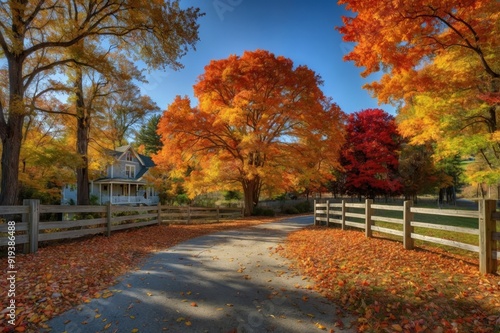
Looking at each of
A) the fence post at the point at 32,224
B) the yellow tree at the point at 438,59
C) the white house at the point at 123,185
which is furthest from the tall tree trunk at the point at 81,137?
the white house at the point at 123,185

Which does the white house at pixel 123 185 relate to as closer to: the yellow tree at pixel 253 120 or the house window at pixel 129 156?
the house window at pixel 129 156

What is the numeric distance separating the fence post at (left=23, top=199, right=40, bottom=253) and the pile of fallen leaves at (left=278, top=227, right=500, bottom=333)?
21.0ft

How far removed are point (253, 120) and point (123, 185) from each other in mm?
24122

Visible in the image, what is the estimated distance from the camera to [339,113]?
1683 centimetres

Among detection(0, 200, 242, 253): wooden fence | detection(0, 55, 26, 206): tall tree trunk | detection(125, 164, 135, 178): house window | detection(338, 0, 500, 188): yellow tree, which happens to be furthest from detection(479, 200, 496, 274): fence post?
detection(125, 164, 135, 178): house window

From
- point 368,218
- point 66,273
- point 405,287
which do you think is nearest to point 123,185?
point 66,273

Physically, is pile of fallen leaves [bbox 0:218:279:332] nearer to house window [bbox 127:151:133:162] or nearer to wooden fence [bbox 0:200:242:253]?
wooden fence [bbox 0:200:242:253]

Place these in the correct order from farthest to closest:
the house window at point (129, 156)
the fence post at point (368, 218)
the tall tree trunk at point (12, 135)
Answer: the house window at point (129, 156)
the fence post at point (368, 218)
the tall tree trunk at point (12, 135)

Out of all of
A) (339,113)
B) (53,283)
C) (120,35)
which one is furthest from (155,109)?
(53,283)

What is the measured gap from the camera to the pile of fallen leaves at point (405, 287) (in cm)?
363

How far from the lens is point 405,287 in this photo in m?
4.67

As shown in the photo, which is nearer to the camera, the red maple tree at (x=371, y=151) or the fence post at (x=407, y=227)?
the fence post at (x=407, y=227)

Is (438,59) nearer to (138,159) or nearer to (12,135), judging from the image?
(12,135)

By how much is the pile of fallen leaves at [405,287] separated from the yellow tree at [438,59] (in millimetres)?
5439
